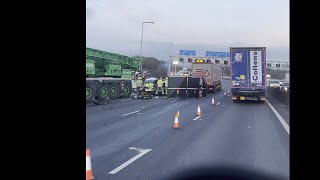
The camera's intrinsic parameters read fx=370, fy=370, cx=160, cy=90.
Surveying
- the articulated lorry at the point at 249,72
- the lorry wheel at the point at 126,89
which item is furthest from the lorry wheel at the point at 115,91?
the articulated lorry at the point at 249,72

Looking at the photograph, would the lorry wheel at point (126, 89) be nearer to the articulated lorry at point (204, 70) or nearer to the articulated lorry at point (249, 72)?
the articulated lorry at point (249, 72)

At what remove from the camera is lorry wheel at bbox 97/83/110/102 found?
2613 cm

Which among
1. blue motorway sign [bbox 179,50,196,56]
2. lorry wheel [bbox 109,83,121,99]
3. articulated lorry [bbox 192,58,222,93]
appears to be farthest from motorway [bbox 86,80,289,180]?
blue motorway sign [bbox 179,50,196,56]

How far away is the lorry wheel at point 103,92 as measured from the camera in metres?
26.1

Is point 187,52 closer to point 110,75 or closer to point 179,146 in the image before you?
point 110,75

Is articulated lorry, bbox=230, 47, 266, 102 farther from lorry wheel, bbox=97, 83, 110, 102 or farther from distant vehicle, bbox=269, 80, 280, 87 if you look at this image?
distant vehicle, bbox=269, 80, 280, 87

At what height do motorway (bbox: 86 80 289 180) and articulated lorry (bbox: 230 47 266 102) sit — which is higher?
articulated lorry (bbox: 230 47 266 102)

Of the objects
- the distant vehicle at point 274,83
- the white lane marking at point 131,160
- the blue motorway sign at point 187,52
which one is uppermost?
the blue motorway sign at point 187,52

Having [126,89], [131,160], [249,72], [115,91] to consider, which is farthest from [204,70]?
[131,160]

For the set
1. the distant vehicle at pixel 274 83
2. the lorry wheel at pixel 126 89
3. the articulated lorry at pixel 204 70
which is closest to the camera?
the lorry wheel at pixel 126 89
